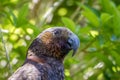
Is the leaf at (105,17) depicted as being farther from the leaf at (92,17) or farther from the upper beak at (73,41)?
the upper beak at (73,41)

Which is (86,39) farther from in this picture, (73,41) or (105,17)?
(73,41)

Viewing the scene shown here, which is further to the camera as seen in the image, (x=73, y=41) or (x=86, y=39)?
(x=86, y=39)

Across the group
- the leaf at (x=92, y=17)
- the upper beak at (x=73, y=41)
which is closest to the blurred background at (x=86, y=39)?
the leaf at (x=92, y=17)

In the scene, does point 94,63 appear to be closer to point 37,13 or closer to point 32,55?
point 37,13

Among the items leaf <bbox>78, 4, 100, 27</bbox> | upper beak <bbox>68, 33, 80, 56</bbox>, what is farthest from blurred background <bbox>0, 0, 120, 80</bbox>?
upper beak <bbox>68, 33, 80, 56</bbox>

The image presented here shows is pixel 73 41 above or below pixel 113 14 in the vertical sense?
above

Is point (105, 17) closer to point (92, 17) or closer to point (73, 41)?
point (92, 17)

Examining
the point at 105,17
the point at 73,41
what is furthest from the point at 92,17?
the point at 73,41

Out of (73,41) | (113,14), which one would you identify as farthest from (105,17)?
(73,41)

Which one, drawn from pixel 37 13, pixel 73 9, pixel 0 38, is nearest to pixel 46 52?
pixel 0 38

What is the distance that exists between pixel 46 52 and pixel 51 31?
0.06m

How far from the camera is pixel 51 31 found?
1.35 meters

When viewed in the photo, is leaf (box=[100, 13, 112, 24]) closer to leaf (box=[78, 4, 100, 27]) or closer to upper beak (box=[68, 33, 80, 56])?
leaf (box=[78, 4, 100, 27])

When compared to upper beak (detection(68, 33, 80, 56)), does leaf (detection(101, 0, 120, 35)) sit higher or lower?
lower
